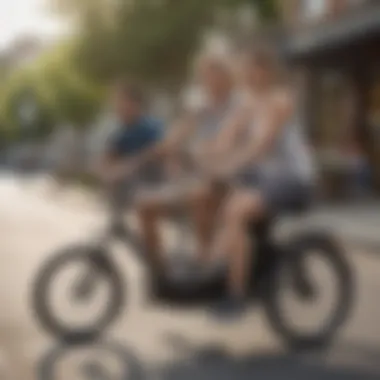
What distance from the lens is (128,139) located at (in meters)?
0.98

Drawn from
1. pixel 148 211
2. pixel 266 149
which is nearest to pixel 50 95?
pixel 148 211

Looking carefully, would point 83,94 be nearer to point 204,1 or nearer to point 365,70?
point 204,1

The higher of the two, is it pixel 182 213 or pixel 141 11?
pixel 141 11

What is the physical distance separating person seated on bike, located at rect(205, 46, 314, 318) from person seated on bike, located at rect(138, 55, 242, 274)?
0.9 inches

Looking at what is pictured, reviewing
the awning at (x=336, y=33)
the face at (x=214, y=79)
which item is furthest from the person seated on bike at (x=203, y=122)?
the awning at (x=336, y=33)

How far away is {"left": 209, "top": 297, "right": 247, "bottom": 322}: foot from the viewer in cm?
100

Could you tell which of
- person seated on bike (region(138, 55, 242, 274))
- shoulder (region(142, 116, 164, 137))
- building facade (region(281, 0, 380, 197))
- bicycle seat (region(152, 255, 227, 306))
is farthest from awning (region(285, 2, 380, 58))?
bicycle seat (region(152, 255, 227, 306))

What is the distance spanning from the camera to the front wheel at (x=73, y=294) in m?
1.00

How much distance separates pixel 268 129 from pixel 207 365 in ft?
1.17

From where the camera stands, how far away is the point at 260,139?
979 mm

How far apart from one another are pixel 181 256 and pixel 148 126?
199 millimetres

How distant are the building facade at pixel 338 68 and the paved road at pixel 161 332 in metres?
0.16

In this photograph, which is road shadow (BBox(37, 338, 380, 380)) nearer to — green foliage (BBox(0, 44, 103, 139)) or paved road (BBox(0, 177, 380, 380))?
paved road (BBox(0, 177, 380, 380))

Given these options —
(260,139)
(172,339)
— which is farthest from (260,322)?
(260,139)
